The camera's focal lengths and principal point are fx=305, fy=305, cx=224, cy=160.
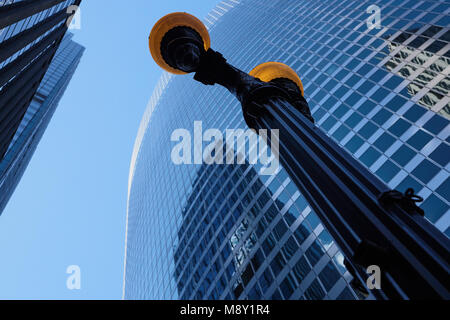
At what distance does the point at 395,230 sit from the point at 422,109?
28.0 m

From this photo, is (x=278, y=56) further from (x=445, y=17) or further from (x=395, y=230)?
(x=395, y=230)

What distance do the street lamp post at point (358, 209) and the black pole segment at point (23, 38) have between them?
17257 mm

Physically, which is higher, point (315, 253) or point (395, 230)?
point (315, 253)

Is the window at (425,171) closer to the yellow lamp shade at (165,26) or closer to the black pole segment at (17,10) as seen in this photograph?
the yellow lamp shade at (165,26)

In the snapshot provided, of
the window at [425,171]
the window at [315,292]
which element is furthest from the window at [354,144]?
the window at [315,292]

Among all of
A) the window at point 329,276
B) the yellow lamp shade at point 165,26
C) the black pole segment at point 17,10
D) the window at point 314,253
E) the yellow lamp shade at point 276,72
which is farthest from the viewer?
the window at point 314,253

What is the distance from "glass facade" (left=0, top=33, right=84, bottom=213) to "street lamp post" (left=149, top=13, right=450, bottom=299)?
167ft

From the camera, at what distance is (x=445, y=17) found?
3041 centimetres

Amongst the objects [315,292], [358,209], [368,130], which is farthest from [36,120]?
[358,209]

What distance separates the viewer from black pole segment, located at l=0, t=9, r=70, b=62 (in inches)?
648

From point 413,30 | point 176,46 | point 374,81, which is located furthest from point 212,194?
point 176,46

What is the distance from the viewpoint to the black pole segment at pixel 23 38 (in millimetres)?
16456

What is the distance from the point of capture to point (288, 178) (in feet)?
97.8

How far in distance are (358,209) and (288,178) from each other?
27.4m
